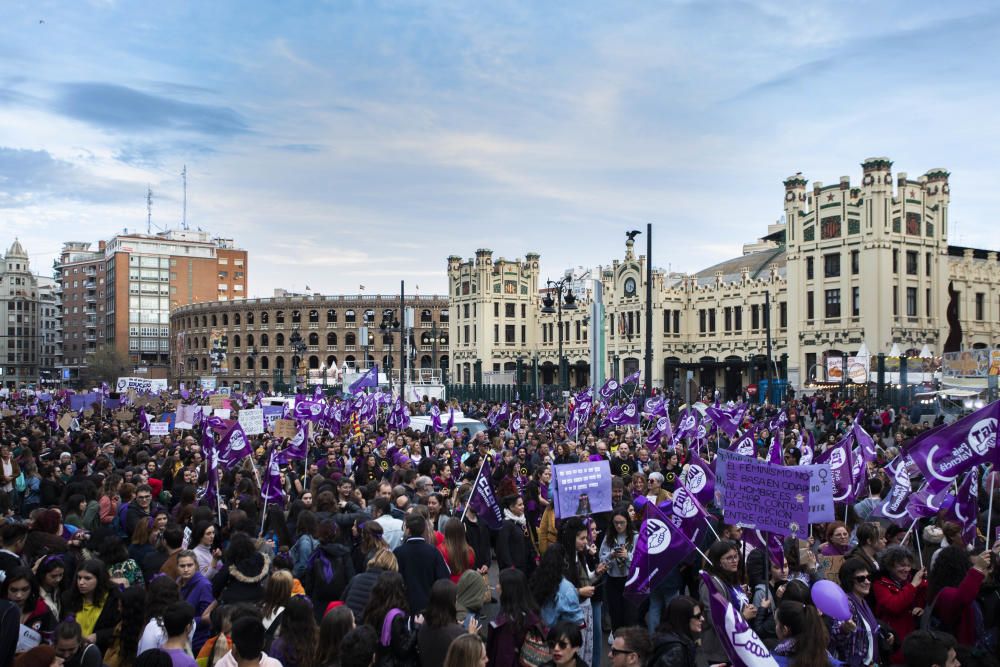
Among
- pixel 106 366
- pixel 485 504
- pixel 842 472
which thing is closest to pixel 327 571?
pixel 485 504

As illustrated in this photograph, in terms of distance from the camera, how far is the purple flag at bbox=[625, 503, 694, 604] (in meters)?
7.54

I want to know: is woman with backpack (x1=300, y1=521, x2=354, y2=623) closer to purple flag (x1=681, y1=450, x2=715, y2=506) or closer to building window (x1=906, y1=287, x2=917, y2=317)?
purple flag (x1=681, y1=450, x2=715, y2=506)

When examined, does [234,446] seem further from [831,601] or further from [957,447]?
[831,601]

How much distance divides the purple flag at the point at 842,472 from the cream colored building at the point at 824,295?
2476 cm

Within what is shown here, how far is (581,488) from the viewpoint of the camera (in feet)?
30.1

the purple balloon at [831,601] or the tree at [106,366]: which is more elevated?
the tree at [106,366]

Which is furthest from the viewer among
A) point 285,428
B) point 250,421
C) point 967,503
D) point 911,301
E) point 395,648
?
point 911,301

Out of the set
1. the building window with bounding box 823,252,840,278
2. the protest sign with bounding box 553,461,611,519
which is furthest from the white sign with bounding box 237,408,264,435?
the building window with bounding box 823,252,840,278

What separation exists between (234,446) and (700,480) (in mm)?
7766

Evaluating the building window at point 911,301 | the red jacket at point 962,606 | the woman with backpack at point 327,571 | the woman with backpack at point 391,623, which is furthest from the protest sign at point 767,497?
the building window at point 911,301

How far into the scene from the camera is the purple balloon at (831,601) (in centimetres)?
561

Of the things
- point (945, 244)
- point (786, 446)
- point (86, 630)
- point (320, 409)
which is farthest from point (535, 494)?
point (945, 244)

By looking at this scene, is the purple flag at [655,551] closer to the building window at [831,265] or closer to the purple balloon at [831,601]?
the purple balloon at [831,601]

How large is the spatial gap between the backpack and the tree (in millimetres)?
108091
